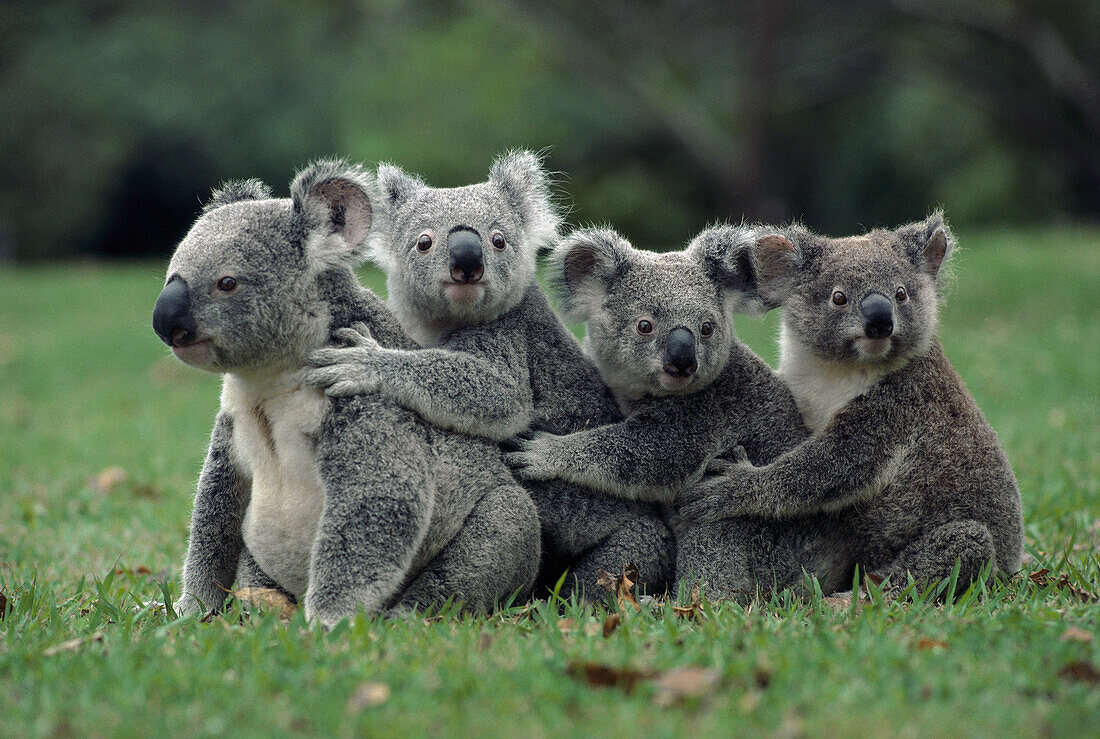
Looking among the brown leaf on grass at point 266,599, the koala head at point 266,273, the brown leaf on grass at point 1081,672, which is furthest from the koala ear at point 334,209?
the brown leaf on grass at point 1081,672

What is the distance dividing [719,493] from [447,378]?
118 cm

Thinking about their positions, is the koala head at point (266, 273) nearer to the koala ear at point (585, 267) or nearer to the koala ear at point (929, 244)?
the koala ear at point (585, 267)

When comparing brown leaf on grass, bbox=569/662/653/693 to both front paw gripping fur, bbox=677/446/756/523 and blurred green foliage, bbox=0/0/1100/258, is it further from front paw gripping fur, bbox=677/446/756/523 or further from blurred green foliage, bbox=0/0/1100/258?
blurred green foliage, bbox=0/0/1100/258

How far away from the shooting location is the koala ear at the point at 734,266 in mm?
4441

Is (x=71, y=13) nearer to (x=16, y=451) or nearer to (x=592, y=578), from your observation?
(x=16, y=451)

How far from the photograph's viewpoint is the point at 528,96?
2795cm

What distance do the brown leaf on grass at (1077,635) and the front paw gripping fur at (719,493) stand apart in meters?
1.21

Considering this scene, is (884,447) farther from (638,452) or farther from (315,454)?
(315,454)

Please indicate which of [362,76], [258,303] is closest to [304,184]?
[258,303]

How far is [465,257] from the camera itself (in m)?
4.11

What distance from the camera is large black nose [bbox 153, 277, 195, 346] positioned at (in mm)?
3490

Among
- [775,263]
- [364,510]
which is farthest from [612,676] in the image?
[775,263]

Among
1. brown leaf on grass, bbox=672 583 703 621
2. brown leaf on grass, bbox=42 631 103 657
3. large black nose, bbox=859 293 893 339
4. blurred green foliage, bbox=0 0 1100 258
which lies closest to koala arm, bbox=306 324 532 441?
brown leaf on grass, bbox=672 583 703 621

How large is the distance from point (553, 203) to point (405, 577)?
2.06 meters
